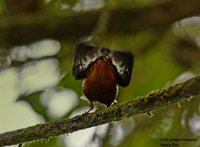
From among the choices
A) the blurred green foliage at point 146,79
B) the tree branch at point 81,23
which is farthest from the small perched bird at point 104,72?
the tree branch at point 81,23

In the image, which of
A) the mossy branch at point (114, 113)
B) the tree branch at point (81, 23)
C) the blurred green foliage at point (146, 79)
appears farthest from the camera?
the tree branch at point (81, 23)

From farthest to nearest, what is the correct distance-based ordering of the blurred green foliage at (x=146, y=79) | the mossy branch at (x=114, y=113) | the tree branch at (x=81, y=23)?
the tree branch at (x=81, y=23)
the blurred green foliage at (x=146, y=79)
the mossy branch at (x=114, y=113)

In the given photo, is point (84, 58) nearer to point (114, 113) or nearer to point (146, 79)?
point (114, 113)

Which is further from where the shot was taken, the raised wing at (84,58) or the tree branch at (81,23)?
the tree branch at (81,23)

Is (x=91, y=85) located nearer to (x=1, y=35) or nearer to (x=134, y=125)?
(x=134, y=125)

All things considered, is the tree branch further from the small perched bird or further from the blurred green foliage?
the small perched bird

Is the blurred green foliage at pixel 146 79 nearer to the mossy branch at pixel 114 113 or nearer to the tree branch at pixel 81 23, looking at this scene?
the tree branch at pixel 81 23

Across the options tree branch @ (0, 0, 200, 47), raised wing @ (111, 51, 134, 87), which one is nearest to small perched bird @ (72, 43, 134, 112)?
raised wing @ (111, 51, 134, 87)
